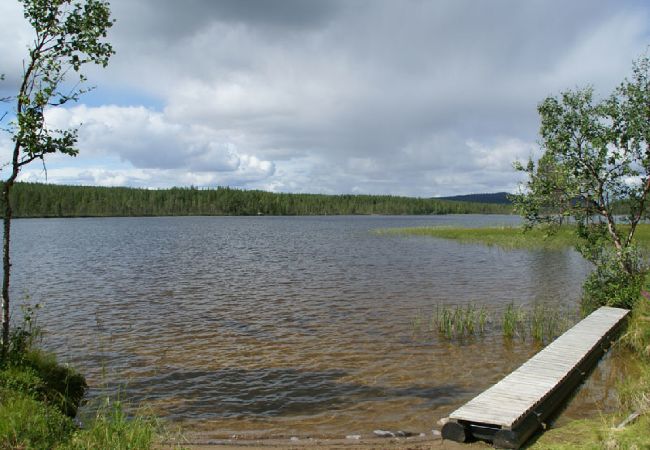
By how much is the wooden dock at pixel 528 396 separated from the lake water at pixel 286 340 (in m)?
0.83

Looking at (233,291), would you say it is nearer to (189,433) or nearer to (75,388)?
(75,388)

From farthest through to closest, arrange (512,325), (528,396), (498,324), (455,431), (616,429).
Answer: (498,324)
(512,325)
(528,396)
(455,431)
(616,429)

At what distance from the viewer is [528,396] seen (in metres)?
11.1

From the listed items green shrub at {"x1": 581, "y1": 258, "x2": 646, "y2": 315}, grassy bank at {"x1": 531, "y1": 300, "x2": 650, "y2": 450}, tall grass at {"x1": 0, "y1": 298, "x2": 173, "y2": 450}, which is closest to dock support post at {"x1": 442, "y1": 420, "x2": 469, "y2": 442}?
grassy bank at {"x1": 531, "y1": 300, "x2": 650, "y2": 450}

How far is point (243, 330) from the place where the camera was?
20922mm

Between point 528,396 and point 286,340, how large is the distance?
10385 millimetres

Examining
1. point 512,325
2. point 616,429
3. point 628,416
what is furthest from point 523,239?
point 616,429

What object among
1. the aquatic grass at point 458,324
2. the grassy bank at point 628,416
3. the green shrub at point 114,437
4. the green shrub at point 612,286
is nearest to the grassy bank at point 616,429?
the grassy bank at point 628,416

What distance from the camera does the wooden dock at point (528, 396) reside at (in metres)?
9.88

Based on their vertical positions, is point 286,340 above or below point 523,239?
below

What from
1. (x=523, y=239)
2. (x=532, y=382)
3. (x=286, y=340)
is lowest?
(x=286, y=340)

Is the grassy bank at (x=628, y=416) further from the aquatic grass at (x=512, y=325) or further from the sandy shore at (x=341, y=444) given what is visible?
the aquatic grass at (x=512, y=325)

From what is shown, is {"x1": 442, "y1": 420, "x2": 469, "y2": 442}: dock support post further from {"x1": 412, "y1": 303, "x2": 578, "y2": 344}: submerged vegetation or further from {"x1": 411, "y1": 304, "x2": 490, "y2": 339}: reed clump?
{"x1": 411, "y1": 304, "x2": 490, "y2": 339}: reed clump

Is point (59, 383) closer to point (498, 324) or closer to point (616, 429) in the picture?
point (616, 429)
